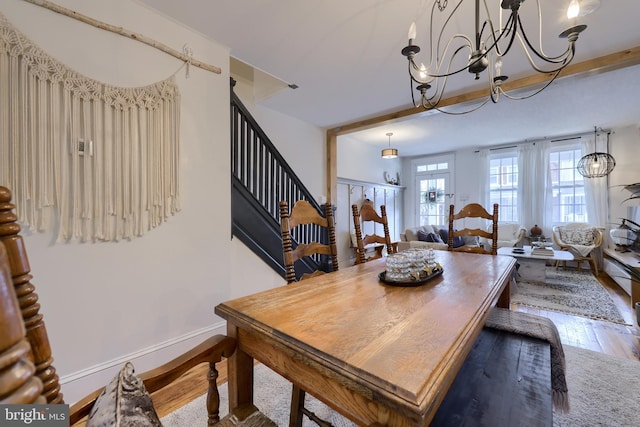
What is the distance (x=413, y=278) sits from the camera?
1.24m

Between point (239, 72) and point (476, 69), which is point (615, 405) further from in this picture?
point (239, 72)

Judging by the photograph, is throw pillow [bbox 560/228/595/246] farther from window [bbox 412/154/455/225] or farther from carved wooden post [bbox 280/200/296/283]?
carved wooden post [bbox 280/200/296/283]

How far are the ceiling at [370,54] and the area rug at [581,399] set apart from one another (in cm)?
207

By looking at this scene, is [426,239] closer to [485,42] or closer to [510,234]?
[510,234]

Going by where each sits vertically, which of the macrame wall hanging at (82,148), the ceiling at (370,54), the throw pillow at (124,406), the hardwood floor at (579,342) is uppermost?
the ceiling at (370,54)

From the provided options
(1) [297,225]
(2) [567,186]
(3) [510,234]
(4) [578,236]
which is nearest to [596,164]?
(2) [567,186]

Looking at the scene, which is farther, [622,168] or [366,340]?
[622,168]

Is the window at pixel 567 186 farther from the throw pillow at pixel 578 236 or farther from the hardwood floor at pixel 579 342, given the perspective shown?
the hardwood floor at pixel 579 342

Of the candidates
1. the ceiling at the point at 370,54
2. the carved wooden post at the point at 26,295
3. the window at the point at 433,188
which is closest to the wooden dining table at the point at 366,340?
the carved wooden post at the point at 26,295

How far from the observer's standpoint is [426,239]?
15.5 feet

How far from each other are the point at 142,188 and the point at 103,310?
786 millimetres

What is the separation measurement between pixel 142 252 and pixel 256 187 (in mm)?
1309

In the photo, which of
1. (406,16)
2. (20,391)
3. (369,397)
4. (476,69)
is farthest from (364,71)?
(20,391)

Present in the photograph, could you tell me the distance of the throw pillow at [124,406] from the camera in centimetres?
47
